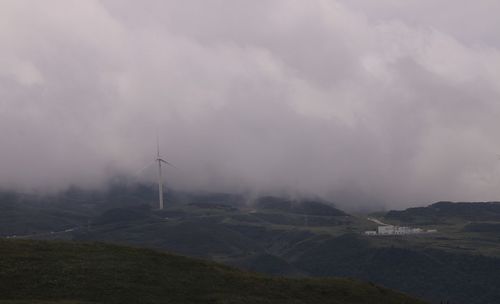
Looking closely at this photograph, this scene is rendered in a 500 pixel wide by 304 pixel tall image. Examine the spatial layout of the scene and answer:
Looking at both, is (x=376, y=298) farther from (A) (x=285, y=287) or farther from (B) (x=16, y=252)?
(B) (x=16, y=252)

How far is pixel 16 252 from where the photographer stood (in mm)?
131500

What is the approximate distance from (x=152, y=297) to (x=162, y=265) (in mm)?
22586

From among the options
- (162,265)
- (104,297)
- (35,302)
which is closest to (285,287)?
(162,265)

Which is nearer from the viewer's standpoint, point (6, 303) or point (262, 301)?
point (6, 303)

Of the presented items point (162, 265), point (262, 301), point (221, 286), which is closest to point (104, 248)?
point (162, 265)

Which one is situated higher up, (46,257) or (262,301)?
(46,257)

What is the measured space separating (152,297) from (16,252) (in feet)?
112

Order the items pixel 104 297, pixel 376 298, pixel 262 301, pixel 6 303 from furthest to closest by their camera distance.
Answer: pixel 376 298, pixel 262 301, pixel 104 297, pixel 6 303

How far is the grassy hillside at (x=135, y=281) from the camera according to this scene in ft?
366

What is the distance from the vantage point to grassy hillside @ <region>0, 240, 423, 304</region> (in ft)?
366

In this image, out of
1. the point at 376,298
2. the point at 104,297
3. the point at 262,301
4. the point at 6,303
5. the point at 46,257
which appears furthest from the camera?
the point at 376,298

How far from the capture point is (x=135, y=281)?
121 metres

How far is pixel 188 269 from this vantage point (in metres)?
136

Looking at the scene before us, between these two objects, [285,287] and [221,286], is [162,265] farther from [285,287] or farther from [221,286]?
[285,287]
